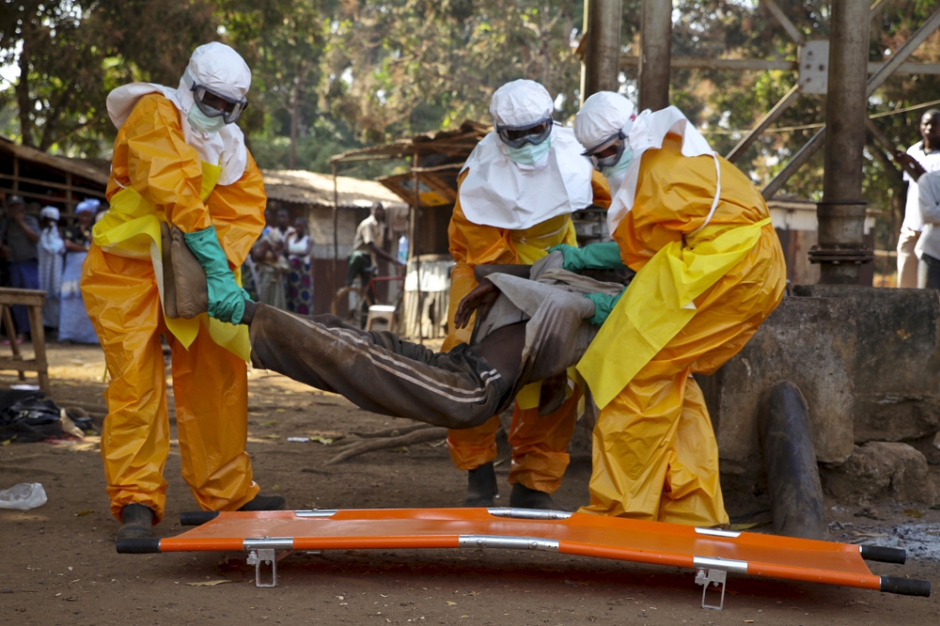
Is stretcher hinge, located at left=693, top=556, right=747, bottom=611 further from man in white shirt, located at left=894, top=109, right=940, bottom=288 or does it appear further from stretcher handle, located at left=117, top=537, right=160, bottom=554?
man in white shirt, located at left=894, top=109, right=940, bottom=288

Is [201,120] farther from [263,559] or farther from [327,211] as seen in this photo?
[327,211]

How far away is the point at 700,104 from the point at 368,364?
21724mm

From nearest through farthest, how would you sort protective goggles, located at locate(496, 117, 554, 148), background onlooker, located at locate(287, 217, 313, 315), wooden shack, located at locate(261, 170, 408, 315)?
protective goggles, located at locate(496, 117, 554, 148) < background onlooker, located at locate(287, 217, 313, 315) < wooden shack, located at locate(261, 170, 408, 315)

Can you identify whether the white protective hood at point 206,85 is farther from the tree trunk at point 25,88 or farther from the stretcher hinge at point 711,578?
the tree trunk at point 25,88

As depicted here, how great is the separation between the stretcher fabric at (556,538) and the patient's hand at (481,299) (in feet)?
2.96

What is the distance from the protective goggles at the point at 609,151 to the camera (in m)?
4.04

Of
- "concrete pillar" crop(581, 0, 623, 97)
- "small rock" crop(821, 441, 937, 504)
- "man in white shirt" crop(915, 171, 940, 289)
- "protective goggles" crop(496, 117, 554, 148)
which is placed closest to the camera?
"protective goggles" crop(496, 117, 554, 148)

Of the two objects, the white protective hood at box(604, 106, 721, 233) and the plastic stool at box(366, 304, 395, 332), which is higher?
the white protective hood at box(604, 106, 721, 233)

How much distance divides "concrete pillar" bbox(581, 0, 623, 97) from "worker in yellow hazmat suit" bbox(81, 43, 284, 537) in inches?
113

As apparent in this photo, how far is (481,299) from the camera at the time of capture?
13.3ft

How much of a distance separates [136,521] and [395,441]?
2494mm

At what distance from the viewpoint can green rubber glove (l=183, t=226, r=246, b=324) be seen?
3629mm

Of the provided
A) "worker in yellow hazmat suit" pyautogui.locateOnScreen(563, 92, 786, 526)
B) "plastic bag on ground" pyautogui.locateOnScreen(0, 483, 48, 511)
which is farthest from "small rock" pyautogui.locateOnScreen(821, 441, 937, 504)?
"plastic bag on ground" pyautogui.locateOnScreen(0, 483, 48, 511)

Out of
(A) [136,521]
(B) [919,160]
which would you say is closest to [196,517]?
(A) [136,521]
